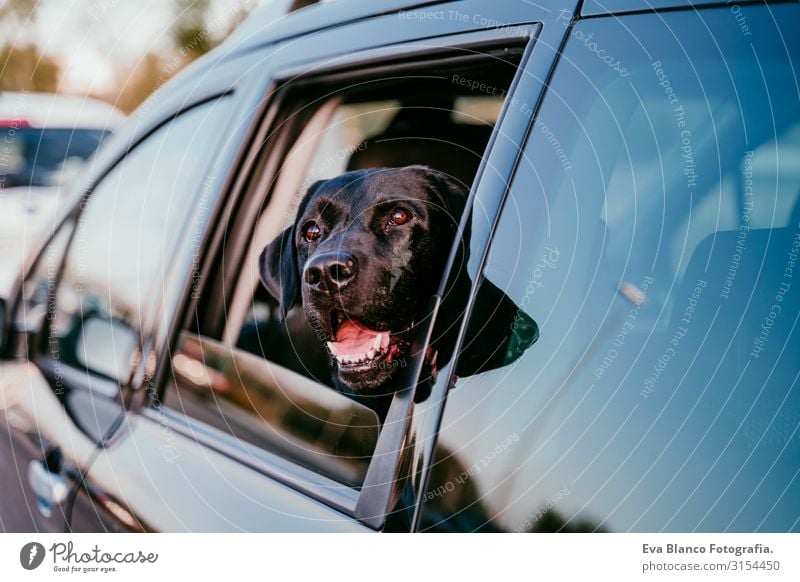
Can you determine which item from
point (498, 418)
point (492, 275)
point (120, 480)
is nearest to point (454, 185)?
point (492, 275)

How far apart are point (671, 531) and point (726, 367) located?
276 mm

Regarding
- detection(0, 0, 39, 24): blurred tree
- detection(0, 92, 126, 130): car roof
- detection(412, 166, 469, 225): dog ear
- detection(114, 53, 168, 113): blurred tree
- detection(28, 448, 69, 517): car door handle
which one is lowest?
detection(28, 448, 69, 517): car door handle

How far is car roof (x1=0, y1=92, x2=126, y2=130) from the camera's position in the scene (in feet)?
8.72

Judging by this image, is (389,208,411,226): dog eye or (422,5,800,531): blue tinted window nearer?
(422,5,800,531): blue tinted window

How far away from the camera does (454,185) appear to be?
68.5 inches

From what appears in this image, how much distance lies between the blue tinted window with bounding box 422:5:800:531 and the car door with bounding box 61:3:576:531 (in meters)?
0.11

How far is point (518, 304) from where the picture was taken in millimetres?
1394

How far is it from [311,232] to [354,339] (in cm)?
38

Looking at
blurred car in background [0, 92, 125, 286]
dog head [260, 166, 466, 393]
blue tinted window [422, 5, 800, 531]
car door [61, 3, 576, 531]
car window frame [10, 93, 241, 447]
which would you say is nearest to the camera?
blue tinted window [422, 5, 800, 531]

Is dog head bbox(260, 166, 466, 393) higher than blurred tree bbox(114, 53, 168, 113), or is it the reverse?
blurred tree bbox(114, 53, 168, 113)

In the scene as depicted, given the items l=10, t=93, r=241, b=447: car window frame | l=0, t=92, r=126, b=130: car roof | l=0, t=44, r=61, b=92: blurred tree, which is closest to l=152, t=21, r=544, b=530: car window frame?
l=10, t=93, r=241, b=447: car window frame

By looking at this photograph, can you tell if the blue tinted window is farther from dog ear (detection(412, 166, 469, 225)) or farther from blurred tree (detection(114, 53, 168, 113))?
blurred tree (detection(114, 53, 168, 113))

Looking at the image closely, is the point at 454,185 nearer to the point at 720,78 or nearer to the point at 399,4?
the point at 399,4

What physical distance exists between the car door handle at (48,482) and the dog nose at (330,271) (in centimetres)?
89
